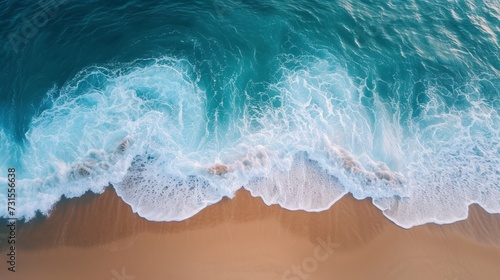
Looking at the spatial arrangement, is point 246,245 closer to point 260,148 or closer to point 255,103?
point 260,148

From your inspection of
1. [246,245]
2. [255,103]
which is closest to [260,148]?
[255,103]

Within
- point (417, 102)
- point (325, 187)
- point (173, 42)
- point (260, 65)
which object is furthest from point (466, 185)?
point (173, 42)

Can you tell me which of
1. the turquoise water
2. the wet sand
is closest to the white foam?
the turquoise water

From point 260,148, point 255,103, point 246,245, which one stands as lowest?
point 246,245

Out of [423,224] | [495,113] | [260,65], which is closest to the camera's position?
[423,224]

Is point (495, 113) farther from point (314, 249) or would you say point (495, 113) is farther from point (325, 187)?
point (314, 249)

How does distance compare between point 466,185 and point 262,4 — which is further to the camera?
point 262,4
